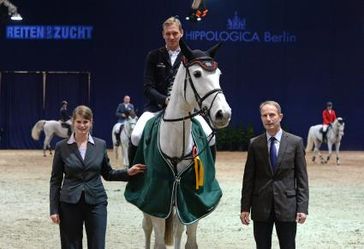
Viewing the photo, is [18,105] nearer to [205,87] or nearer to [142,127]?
[142,127]

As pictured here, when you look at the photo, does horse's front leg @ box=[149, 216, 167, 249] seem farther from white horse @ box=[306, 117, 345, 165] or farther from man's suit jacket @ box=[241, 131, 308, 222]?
white horse @ box=[306, 117, 345, 165]

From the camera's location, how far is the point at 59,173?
385 centimetres

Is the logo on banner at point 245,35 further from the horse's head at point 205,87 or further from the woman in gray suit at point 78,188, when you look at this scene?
the woman in gray suit at point 78,188

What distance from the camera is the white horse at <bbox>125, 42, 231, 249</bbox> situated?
150 inches

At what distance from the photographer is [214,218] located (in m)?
7.77

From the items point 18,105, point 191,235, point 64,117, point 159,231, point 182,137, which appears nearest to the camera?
point 182,137

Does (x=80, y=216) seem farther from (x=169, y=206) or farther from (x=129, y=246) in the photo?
(x=129, y=246)

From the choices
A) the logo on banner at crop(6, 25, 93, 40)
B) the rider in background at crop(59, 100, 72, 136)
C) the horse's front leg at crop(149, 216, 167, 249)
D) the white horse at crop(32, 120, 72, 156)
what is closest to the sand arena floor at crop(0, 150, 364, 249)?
the horse's front leg at crop(149, 216, 167, 249)

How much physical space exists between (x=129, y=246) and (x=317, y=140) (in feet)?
42.7

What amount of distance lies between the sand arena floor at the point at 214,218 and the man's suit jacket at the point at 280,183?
2.30 m

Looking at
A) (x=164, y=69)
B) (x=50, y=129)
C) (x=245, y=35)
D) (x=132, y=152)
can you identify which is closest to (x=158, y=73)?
(x=164, y=69)

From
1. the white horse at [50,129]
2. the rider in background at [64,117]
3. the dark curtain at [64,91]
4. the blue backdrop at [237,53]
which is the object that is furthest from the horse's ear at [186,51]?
the dark curtain at [64,91]

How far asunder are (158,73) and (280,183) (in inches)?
56.8

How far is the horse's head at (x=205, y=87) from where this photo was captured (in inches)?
141
